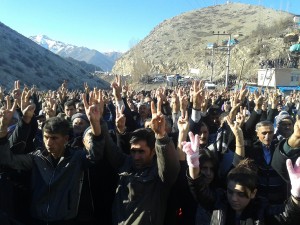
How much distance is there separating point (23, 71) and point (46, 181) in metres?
39.6

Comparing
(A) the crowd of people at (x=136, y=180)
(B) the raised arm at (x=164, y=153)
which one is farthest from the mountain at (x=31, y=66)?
(B) the raised arm at (x=164, y=153)

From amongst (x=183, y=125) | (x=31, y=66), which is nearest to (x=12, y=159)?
(x=183, y=125)

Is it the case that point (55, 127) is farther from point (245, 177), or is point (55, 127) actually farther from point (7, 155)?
point (245, 177)

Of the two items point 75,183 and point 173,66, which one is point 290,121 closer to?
point 75,183

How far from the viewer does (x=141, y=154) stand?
3.00 metres

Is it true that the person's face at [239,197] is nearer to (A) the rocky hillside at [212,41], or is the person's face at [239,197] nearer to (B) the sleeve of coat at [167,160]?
(B) the sleeve of coat at [167,160]

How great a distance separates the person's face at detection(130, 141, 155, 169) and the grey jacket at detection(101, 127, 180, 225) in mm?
46

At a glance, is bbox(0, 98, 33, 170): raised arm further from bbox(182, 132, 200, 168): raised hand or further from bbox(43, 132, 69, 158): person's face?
bbox(182, 132, 200, 168): raised hand

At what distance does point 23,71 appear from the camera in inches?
1570

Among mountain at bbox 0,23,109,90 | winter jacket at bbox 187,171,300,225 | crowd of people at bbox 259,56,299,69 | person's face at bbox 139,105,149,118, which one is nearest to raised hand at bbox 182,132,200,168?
winter jacket at bbox 187,171,300,225

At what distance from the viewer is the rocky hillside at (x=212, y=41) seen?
6419 centimetres

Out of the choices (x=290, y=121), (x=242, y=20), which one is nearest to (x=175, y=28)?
(x=242, y=20)

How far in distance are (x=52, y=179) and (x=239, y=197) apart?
1572 millimetres

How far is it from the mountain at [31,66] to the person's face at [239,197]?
112 ft
